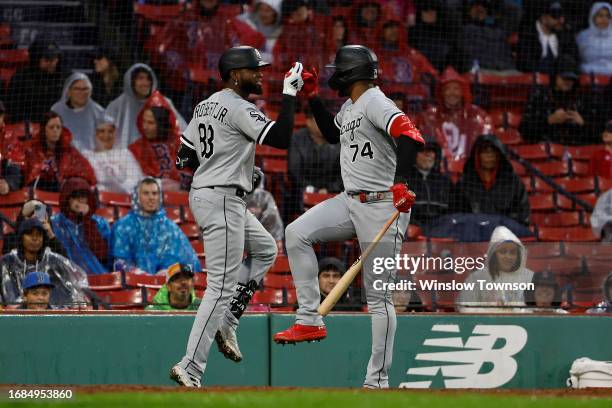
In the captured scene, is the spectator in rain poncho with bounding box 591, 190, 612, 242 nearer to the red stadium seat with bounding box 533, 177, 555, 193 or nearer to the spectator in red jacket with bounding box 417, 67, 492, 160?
the red stadium seat with bounding box 533, 177, 555, 193

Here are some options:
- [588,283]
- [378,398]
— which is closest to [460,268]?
[588,283]

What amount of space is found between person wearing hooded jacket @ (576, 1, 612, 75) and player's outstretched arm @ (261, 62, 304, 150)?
7440 mm

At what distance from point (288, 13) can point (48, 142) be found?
10.8ft

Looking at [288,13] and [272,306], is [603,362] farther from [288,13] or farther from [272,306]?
[288,13]

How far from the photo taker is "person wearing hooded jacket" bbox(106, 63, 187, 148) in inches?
425

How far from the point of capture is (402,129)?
6191 millimetres

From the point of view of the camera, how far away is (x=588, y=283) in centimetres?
820

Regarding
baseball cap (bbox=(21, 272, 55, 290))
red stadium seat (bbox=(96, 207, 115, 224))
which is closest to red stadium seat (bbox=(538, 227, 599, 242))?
red stadium seat (bbox=(96, 207, 115, 224))

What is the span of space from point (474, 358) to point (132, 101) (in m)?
4.43

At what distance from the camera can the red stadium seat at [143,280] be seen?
8812 mm

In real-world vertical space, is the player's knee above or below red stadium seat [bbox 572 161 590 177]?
above

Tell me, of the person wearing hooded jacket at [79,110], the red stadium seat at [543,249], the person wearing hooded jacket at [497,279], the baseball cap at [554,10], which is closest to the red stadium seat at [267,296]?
the person wearing hooded jacket at [497,279]

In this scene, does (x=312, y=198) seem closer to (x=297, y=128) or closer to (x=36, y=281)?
(x=297, y=128)

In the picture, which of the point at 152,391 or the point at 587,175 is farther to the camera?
the point at 587,175
